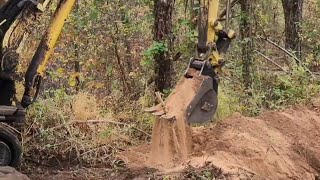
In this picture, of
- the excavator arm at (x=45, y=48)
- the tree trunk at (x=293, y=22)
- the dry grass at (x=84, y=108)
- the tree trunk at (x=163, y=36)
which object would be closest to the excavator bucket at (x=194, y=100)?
the excavator arm at (x=45, y=48)

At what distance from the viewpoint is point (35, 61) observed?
244 inches

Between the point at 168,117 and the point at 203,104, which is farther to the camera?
the point at 203,104

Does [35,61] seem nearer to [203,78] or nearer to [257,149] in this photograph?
[203,78]

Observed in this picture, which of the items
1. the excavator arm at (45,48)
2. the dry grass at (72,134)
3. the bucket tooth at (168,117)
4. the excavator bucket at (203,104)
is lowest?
the dry grass at (72,134)

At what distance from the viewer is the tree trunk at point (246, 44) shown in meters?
11.1

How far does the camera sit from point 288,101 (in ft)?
33.3

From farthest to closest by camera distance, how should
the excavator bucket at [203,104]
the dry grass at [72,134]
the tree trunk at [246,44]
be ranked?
the tree trunk at [246,44]
the dry grass at [72,134]
the excavator bucket at [203,104]

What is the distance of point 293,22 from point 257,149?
7.46m

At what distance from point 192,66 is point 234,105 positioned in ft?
9.41

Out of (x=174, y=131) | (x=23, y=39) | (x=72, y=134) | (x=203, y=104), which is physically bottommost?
(x=72, y=134)

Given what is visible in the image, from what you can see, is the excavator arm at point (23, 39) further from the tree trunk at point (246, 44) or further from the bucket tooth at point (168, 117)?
the tree trunk at point (246, 44)

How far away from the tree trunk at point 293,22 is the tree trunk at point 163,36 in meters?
5.07

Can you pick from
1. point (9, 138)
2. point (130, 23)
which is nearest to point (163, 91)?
point (130, 23)

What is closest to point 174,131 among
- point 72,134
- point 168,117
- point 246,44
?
point 168,117
